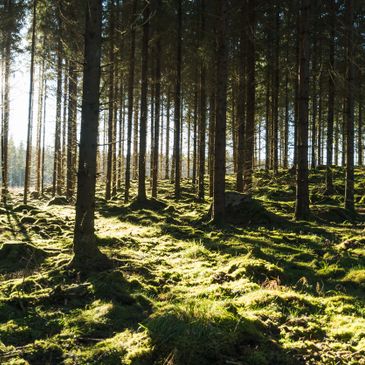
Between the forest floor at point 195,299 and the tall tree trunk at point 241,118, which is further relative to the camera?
the tall tree trunk at point 241,118

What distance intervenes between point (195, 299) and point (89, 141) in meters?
4.12

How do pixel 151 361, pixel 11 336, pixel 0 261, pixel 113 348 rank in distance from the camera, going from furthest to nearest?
pixel 0 261 → pixel 11 336 → pixel 113 348 → pixel 151 361

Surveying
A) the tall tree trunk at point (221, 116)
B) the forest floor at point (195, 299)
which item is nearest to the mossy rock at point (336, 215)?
the forest floor at point (195, 299)

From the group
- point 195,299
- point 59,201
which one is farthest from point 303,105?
point 59,201

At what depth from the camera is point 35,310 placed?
5707mm

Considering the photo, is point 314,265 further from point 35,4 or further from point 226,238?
point 35,4

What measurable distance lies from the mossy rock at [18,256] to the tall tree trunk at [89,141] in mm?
1351

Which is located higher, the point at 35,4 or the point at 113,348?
the point at 35,4

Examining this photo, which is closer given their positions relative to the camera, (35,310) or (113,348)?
(113,348)

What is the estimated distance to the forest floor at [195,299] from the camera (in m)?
4.23

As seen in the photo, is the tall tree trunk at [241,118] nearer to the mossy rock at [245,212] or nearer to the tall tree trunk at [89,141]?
the mossy rock at [245,212]

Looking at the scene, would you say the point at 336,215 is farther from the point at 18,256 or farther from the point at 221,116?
the point at 18,256

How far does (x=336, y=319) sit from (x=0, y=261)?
730cm

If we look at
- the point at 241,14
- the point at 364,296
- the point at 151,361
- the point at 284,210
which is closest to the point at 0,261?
the point at 151,361
